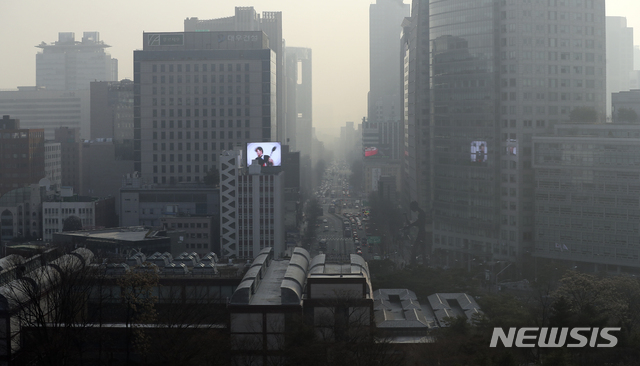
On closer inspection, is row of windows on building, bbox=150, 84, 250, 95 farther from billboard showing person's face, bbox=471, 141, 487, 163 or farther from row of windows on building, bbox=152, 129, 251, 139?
billboard showing person's face, bbox=471, 141, 487, 163

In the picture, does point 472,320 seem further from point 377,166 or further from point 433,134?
point 377,166

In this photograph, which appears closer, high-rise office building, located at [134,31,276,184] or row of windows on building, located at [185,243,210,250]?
row of windows on building, located at [185,243,210,250]

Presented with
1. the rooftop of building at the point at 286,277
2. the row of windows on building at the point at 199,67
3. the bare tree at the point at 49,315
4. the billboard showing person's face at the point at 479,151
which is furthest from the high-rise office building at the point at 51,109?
the bare tree at the point at 49,315

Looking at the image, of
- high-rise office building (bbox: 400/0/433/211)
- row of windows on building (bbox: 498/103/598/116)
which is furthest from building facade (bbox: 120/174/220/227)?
row of windows on building (bbox: 498/103/598/116)

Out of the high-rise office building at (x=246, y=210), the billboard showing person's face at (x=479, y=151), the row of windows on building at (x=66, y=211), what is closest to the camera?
the high-rise office building at (x=246, y=210)

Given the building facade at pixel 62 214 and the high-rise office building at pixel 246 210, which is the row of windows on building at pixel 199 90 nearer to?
the building facade at pixel 62 214

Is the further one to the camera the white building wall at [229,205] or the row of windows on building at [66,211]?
the row of windows on building at [66,211]
